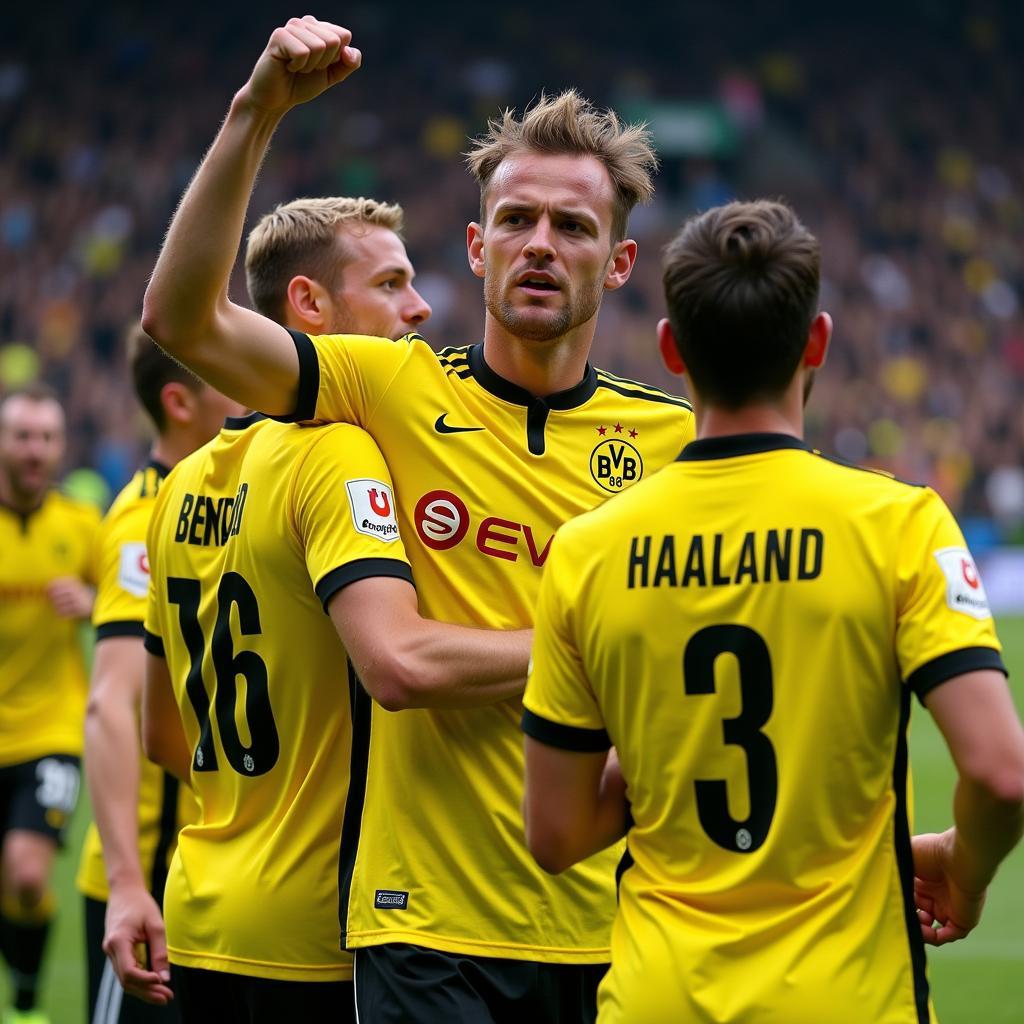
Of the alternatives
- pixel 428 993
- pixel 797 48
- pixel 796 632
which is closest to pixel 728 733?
pixel 796 632

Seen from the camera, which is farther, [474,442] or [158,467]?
[158,467]

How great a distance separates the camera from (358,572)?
3164mm

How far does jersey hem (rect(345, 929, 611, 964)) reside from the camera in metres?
3.18

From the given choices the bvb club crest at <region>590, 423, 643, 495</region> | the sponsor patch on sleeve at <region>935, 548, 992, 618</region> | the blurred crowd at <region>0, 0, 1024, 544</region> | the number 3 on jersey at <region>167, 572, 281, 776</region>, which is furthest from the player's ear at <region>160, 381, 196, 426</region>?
the blurred crowd at <region>0, 0, 1024, 544</region>

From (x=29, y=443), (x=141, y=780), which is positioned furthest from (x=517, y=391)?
(x=29, y=443)

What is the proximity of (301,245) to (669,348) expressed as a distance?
54.4 inches

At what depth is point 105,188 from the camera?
30703 millimetres

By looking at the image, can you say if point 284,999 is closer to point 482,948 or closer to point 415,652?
point 482,948

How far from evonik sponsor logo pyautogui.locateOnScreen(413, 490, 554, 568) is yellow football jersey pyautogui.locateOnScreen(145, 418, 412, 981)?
0.11m

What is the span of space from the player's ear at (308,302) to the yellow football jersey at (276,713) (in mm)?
294

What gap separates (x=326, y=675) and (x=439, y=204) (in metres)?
29.0

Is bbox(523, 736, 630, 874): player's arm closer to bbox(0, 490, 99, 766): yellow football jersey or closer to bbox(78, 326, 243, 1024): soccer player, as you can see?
bbox(78, 326, 243, 1024): soccer player

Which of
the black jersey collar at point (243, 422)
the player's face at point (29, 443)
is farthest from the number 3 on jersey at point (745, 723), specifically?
the player's face at point (29, 443)

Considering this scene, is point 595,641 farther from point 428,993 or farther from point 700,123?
point 700,123
